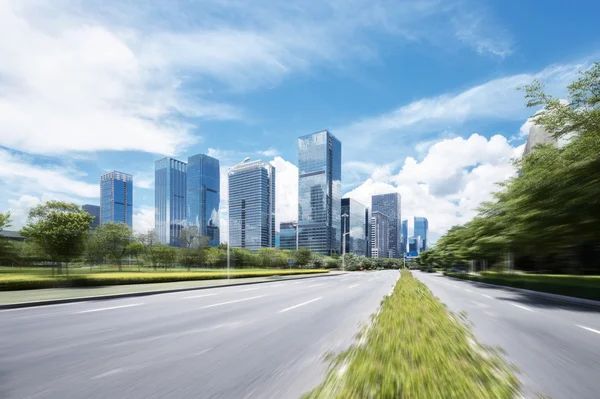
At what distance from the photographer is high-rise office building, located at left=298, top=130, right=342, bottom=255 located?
149000mm

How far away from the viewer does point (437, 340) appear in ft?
17.2

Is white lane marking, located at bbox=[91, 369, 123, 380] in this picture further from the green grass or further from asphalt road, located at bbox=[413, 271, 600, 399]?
the green grass

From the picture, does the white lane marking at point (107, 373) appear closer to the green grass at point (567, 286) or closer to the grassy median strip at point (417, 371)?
the grassy median strip at point (417, 371)

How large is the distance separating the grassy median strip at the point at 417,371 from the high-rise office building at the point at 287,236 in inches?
6279

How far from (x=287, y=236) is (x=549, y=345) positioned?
538 feet

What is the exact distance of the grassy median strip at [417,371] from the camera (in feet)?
10.5

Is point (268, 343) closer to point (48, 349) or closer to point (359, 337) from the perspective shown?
point (359, 337)

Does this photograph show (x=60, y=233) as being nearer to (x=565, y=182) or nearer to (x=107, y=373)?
(x=107, y=373)

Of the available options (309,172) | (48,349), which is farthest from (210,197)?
(48,349)

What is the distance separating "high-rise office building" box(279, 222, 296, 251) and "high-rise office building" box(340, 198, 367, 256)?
27686 millimetres

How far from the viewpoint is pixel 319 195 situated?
150m

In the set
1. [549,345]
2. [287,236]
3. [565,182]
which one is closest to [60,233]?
[549,345]

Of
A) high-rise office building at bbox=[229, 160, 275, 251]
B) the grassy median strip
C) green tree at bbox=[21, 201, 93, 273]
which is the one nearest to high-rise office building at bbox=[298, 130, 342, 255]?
high-rise office building at bbox=[229, 160, 275, 251]

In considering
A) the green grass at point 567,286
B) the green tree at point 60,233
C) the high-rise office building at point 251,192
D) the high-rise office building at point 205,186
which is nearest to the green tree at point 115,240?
the high-rise office building at point 251,192
